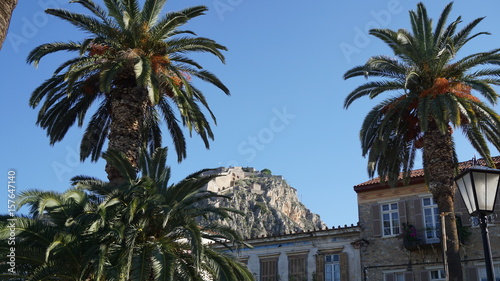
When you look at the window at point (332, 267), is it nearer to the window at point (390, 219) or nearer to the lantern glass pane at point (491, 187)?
the window at point (390, 219)

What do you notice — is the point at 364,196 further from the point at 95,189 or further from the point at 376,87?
the point at 95,189

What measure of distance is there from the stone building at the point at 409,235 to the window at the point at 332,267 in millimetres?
1407

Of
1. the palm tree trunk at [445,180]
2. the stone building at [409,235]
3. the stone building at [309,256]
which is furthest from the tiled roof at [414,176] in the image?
the palm tree trunk at [445,180]

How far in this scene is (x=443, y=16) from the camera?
23.3 metres

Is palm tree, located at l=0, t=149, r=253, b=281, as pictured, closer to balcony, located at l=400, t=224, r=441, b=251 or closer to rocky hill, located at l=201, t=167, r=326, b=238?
balcony, located at l=400, t=224, r=441, b=251

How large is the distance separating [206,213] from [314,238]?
14660mm

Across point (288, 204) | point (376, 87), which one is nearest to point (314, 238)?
point (376, 87)

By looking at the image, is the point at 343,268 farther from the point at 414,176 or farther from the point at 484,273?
the point at 484,273

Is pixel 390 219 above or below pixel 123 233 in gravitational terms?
above

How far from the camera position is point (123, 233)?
15812 mm

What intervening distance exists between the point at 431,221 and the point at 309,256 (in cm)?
679

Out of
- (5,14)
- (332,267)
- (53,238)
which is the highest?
(5,14)

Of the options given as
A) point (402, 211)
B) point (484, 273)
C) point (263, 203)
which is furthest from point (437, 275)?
point (263, 203)

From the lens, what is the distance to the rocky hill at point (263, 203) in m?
105
